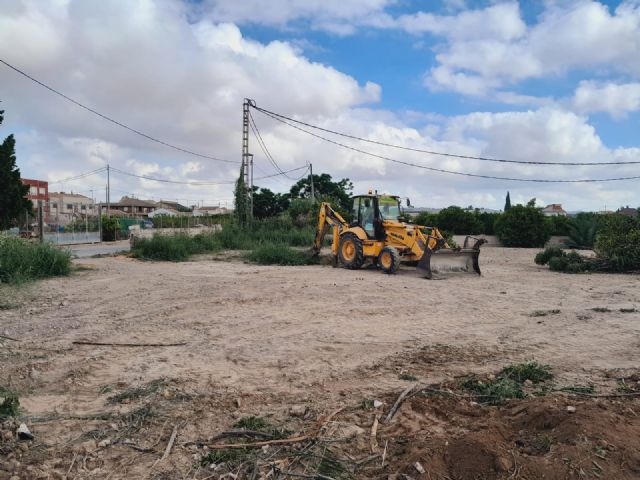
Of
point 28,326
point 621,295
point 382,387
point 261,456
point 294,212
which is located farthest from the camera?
point 294,212

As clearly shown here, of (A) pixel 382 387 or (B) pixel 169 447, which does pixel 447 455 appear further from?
(B) pixel 169 447

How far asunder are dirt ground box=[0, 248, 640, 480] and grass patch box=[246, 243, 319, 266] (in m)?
7.49

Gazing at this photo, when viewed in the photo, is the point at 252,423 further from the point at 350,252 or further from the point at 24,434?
the point at 350,252

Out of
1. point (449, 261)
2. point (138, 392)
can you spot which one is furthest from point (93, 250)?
point (138, 392)

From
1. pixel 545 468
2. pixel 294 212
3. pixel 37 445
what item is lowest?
pixel 37 445

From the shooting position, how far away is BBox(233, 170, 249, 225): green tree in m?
26.5

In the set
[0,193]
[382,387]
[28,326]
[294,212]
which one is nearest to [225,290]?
[28,326]

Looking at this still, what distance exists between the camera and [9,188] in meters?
19.8

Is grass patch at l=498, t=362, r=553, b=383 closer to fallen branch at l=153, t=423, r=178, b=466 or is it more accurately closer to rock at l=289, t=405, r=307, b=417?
rock at l=289, t=405, r=307, b=417

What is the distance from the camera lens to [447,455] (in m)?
3.39

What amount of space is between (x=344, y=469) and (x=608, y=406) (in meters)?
2.34

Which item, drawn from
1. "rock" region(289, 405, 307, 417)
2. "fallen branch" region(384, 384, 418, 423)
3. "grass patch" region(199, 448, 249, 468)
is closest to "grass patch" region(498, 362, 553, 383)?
"fallen branch" region(384, 384, 418, 423)

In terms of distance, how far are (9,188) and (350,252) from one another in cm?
1364

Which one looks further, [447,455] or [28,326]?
[28,326]
